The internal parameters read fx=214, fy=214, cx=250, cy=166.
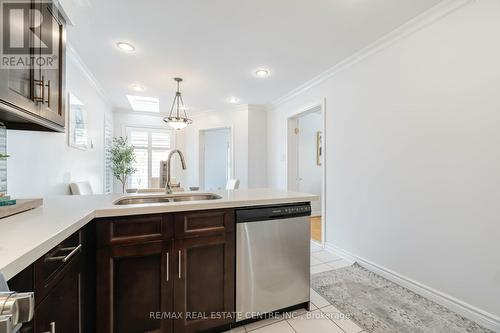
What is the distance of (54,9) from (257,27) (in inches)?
60.5

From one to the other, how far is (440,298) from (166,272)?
2176 millimetres

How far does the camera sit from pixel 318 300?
6.13 ft

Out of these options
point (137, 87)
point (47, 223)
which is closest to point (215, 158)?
point (137, 87)

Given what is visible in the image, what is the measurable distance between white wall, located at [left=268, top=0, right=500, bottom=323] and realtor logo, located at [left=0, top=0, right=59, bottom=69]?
9.07 ft

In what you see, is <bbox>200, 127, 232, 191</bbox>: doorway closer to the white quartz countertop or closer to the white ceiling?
the white ceiling

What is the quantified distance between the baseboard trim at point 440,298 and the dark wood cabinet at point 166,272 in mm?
1691

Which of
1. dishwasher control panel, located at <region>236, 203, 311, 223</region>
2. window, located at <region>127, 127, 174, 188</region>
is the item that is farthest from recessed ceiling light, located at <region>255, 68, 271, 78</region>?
window, located at <region>127, 127, 174, 188</region>

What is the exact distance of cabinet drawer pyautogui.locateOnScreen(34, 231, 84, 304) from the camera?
0.72m

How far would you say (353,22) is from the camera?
6.60 ft

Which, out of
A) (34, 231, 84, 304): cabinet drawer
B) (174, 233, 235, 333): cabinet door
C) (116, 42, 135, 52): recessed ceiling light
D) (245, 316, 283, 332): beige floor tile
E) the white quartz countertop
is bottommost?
(245, 316, 283, 332): beige floor tile

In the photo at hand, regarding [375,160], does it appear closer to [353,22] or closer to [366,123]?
[366,123]

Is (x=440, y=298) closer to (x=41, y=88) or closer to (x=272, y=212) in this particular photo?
(x=272, y=212)

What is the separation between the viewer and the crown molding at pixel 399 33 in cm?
175

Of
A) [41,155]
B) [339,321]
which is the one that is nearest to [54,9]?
[41,155]
